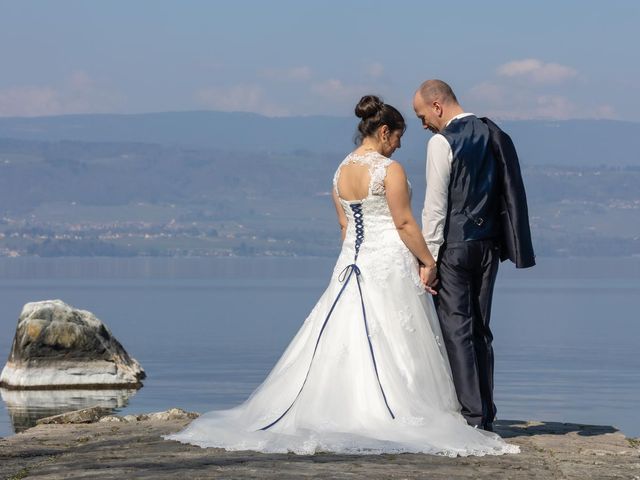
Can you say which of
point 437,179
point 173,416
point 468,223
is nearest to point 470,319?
point 468,223

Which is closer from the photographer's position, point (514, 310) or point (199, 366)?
point (199, 366)

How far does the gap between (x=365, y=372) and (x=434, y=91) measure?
2.12m

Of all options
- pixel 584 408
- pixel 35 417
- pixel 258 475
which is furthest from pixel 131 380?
pixel 258 475

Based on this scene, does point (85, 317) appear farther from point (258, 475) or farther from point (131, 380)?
point (258, 475)

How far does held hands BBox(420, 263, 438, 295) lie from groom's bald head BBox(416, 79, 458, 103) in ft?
4.00

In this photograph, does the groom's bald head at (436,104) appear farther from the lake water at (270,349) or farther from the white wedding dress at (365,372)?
the lake water at (270,349)

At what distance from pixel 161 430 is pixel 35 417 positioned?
38.8ft

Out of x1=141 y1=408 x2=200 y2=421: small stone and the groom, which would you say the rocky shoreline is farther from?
x1=141 y1=408 x2=200 y2=421: small stone

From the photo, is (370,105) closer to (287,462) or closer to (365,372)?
(365,372)

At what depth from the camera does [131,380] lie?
2805 centimetres

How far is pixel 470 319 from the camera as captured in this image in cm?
1036

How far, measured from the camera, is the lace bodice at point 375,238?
10422 millimetres

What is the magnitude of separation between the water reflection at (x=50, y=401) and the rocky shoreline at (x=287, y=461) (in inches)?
456

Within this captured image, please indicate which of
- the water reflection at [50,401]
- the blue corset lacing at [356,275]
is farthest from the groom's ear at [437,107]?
the water reflection at [50,401]
